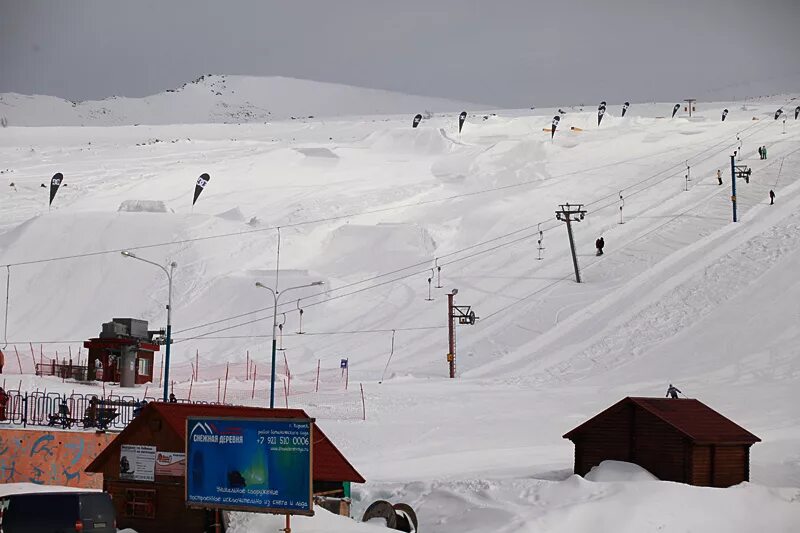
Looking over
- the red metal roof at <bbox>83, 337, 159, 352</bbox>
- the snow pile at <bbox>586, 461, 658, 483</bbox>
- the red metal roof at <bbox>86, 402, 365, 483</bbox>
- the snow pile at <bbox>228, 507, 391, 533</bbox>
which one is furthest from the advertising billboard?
the red metal roof at <bbox>83, 337, 159, 352</bbox>

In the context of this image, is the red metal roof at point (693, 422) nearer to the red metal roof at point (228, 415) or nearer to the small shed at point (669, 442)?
the small shed at point (669, 442)

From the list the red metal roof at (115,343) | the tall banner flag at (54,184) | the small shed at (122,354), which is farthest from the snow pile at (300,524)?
the tall banner flag at (54,184)

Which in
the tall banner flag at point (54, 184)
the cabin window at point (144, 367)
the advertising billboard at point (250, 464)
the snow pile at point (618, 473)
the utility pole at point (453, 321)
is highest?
the tall banner flag at point (54, 184)

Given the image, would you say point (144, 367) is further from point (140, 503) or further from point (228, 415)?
point (228, 415)

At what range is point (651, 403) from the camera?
3102 cm

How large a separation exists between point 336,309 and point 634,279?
15.9 metres

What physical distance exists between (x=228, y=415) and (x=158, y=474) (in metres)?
2.06

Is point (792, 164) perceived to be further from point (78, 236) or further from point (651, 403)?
point (651, 403)

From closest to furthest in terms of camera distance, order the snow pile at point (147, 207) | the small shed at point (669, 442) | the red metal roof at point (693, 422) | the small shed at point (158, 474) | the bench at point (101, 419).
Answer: the small shed at point (158, 474) → the small shed at point (669, 442) → the red metal roof at point (693, 422) → the bench at point (101, 419) → the snow pile at point (147, 207)

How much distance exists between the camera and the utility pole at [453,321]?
50844 mm

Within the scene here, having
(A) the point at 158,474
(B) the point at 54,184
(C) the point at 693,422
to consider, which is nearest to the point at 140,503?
(A) the point at 158,474

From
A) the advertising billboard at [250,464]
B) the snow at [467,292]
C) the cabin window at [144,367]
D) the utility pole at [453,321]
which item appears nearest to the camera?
the advertising billboard at [250,464]

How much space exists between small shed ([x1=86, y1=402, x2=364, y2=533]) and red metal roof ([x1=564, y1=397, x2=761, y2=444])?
10.6 metres

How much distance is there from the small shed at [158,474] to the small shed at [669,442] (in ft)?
32.6
